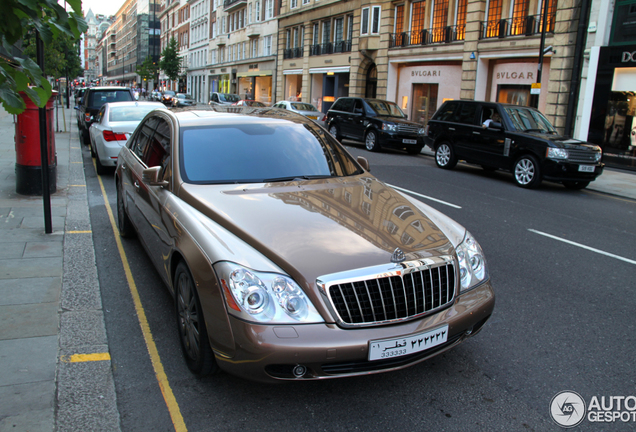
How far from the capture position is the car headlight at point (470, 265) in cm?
329

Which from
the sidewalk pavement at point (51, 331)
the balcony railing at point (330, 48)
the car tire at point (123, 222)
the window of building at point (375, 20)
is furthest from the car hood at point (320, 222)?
the balcony railing at point (330, 48)

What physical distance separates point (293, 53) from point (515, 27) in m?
24.0

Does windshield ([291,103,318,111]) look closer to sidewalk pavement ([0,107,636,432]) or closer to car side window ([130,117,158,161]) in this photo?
sidewalk pavement ([0,107,636,432])

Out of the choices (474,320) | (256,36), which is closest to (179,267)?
(474,320)

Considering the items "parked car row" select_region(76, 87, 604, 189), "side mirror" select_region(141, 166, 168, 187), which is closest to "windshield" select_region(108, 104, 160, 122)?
"parked car row" select_region(76, 87, 604, 189)

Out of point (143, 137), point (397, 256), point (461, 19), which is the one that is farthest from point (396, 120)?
point (397, 256)

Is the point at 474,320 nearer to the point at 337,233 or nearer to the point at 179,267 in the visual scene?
the point at 337,233

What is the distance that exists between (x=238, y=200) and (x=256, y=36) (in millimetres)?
51014

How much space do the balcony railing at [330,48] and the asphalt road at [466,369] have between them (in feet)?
99.5

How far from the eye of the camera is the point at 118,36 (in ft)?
499

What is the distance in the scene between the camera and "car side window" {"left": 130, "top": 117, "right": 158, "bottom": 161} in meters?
5.27

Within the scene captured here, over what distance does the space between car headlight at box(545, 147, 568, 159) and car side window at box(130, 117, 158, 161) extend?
372 inches

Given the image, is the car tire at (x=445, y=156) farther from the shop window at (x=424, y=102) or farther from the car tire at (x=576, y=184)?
the shop window at (x=424, y=102)

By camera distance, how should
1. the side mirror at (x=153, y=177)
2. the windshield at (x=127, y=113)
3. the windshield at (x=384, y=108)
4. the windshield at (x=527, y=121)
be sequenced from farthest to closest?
1. the windshield at (x=384, y=108)
2. the windshield at (x=527, y=121)
3. the windshield at (x=127, y=113)
4. the side mirror at (x=153, y=177)
